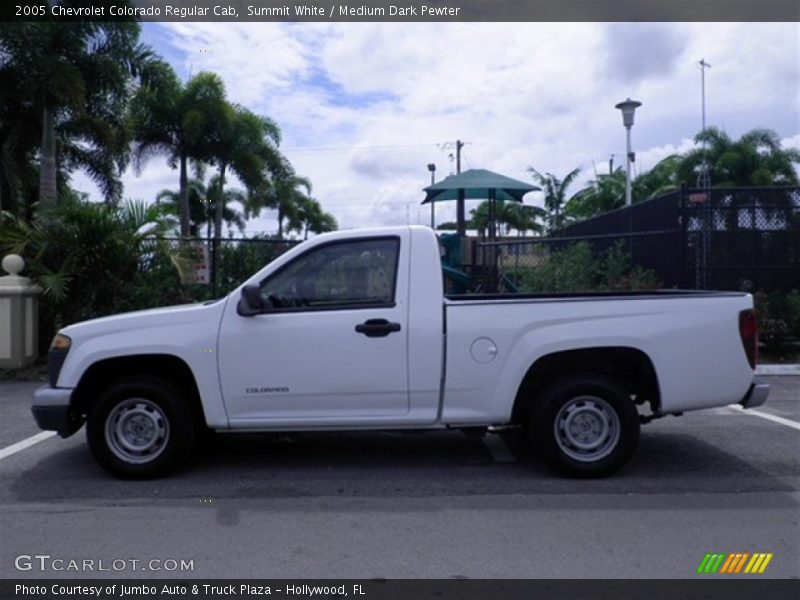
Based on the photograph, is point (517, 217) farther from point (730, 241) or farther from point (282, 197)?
point (730, 241)

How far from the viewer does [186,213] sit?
30609 mm

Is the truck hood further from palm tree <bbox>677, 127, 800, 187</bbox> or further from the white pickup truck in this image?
palm tree <bbox>677, 127, 800, 187</bbox>

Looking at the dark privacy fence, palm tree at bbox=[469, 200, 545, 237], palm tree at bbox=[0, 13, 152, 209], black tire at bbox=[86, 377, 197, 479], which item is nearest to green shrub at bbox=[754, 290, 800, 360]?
the dark privacy fence

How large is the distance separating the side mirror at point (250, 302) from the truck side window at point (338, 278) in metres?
0.10

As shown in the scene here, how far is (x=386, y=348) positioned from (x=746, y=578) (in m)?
2.72

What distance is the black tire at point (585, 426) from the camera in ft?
18.6

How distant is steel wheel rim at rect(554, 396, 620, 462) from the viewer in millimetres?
5695

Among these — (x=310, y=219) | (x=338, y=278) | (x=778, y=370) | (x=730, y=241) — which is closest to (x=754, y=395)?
(x=338, y=278)

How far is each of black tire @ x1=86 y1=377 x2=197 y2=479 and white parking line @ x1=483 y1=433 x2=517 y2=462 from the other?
2.52m

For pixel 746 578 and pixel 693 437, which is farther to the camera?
pixel 693 437

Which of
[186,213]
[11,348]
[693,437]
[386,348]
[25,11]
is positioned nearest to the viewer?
[386,348]

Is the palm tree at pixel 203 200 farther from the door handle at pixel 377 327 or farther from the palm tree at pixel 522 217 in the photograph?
the door handle at pixel 377 327
